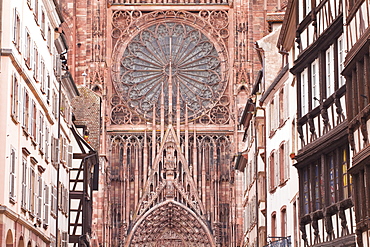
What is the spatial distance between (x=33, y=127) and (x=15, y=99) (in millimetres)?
3911

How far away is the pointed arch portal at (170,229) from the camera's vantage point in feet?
217

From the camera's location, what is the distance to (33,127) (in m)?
30.7

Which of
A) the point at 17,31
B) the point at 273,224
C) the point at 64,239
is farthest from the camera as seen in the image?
the point at 64,239

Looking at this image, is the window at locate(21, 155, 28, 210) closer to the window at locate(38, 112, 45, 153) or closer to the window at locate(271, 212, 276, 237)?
the window at locate(38, 112, 45, 153)

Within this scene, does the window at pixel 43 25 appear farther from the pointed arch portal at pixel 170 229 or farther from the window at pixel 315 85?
the pointed arch portal at pixel 170 229

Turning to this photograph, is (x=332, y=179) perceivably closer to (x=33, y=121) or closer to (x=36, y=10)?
(x=33, y=121)

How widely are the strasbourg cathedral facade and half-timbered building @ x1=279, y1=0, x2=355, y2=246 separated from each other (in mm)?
37483

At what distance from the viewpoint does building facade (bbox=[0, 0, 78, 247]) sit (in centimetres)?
2586

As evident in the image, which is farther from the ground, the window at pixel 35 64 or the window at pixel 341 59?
the window at pixel 35 64

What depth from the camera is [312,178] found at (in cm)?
2609

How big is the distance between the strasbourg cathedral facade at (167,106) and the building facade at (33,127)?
2529 cm

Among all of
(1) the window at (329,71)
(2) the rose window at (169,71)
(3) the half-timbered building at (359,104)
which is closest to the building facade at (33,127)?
(1) the window at (329,71)

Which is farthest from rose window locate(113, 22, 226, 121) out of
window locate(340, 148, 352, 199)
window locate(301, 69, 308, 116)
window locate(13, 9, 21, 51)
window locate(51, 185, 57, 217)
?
window locate(340, 148, 352, 199)

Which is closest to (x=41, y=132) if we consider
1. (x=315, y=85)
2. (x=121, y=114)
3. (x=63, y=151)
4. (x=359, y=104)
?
(x=63, y=151)
